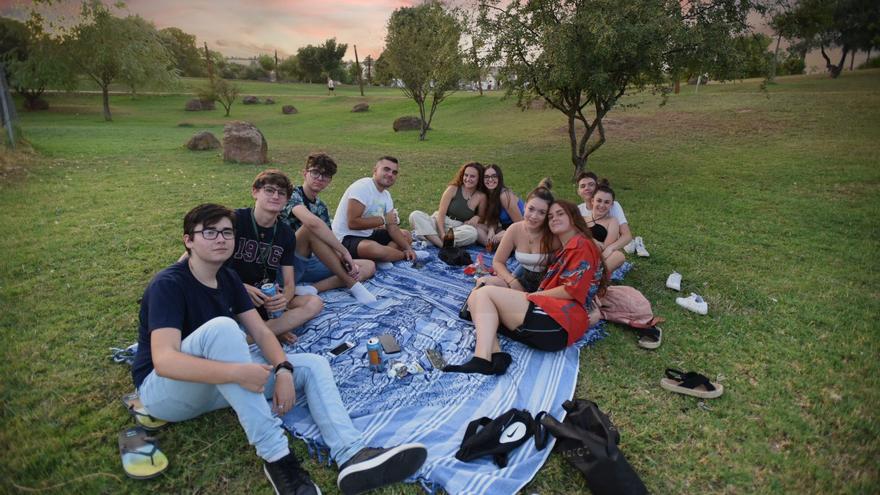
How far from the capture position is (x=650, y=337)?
4.59 meters

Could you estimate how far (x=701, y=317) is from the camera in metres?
5.14

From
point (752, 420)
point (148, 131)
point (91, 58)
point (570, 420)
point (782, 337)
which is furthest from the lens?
point (91, 58)

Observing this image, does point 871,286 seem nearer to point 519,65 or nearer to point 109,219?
point 519,65

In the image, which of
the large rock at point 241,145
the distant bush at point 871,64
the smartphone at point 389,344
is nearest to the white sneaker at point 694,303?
the smartphone at point 389,344

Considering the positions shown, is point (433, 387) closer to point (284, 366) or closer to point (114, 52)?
point (284, 366)

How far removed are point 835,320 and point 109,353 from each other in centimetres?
769

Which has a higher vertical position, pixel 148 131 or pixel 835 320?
pixel 148 131

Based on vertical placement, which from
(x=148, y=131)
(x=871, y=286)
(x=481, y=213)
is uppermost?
(x=148, y=131)

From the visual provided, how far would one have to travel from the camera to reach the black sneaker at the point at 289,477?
2.72 meters

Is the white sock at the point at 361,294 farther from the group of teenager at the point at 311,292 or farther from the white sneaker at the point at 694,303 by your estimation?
the white sneaker at the point at 694,303

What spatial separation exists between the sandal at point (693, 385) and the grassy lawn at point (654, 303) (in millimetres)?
89

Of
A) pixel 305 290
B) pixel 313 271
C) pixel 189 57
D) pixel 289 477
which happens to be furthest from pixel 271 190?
pixel 189 57

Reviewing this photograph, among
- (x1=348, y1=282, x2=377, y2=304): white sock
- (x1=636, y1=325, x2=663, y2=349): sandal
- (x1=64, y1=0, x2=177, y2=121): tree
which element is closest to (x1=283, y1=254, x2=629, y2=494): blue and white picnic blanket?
(x1=348, y1=282, x2=377, y2=304): white sock

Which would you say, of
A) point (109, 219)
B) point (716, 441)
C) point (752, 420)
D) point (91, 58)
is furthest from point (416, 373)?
point (91, 58)
